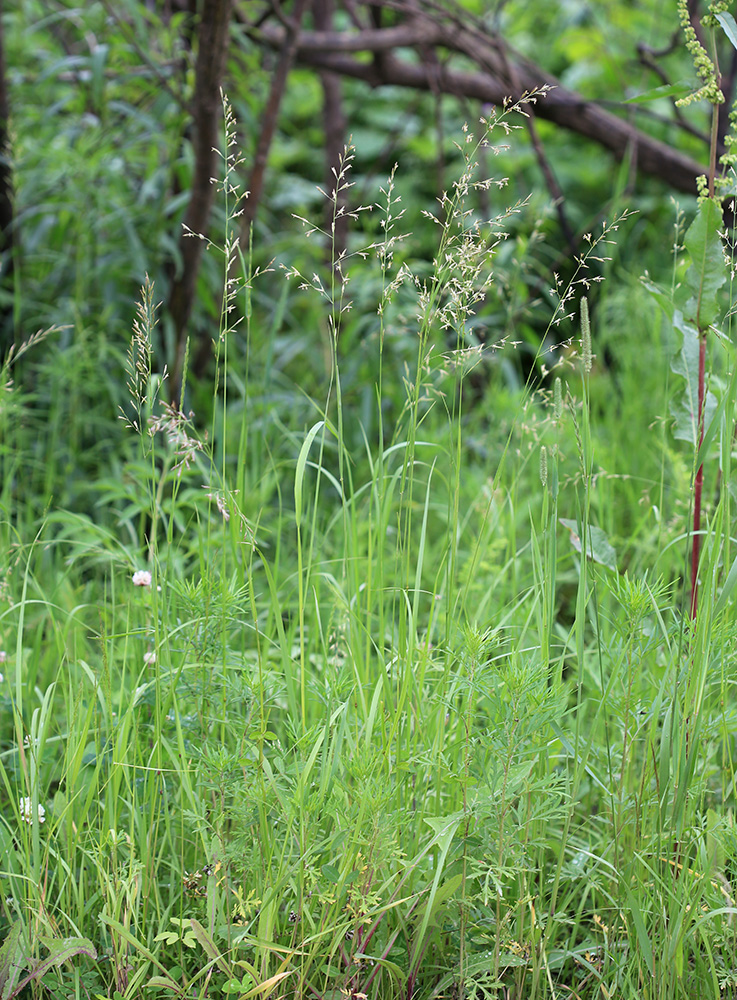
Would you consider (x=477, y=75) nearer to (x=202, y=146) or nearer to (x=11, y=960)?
(x=202, y=146)

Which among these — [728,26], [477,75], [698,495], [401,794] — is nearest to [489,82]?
[477,75]

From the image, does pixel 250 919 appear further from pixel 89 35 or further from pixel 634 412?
pixel 89 35

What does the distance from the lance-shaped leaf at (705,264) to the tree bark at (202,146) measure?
1.43 meters

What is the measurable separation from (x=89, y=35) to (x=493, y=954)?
3.36 m

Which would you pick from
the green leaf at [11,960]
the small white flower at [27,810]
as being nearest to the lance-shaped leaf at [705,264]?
the small white flower at [27,810]

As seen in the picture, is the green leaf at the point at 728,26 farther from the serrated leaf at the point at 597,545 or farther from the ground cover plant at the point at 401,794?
the serrated leaf at the point at 597,545

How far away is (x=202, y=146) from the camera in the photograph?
258 centimetres

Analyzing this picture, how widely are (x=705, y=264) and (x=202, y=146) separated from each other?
5.51 feet

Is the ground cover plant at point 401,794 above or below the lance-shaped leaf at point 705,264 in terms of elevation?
below

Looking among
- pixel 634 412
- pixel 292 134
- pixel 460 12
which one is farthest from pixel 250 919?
pixel 292 134

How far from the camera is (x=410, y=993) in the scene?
1208 mm

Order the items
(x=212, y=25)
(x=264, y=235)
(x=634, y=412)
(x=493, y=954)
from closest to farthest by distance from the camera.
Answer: (x=493, y=954)
(x=212, y=25)
(x=634, y=412)
(x=264, y=235)

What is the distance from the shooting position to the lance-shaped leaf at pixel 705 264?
1.40 metres

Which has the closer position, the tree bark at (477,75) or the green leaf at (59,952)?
the green leaf at (59,952)
